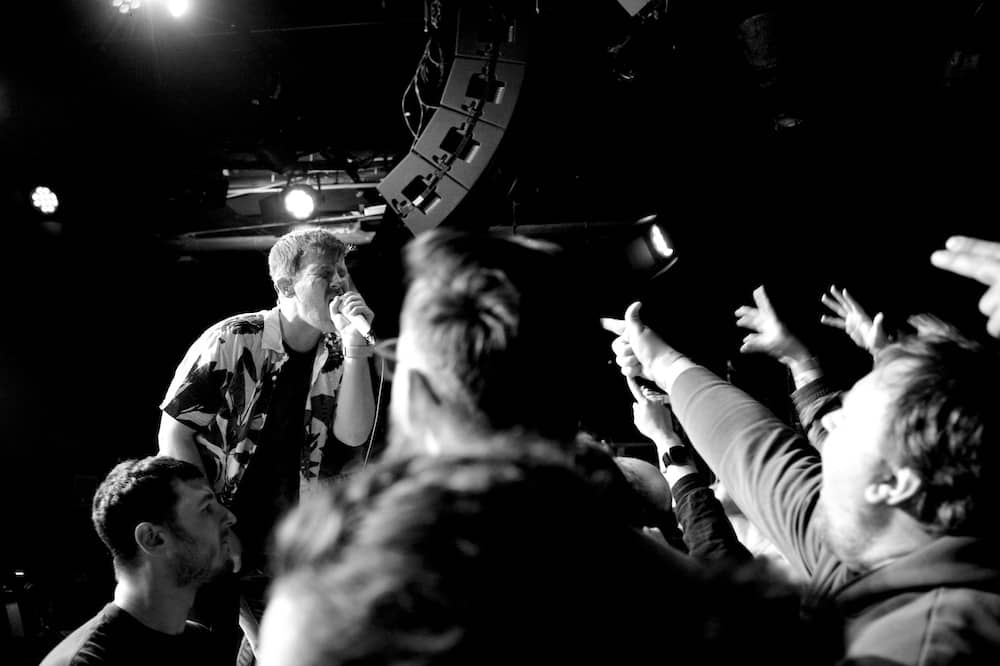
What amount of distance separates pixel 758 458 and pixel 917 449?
33 centimetres

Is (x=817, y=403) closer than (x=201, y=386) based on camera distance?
Yes

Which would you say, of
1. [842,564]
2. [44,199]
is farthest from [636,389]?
[44,199]

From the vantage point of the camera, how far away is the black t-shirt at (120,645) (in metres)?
1.92

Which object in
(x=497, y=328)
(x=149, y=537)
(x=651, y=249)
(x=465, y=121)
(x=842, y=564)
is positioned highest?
(x=465, y=121)

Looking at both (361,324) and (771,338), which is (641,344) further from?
(361,324)

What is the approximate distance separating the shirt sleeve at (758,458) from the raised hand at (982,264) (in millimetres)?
419

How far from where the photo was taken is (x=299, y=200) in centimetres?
515

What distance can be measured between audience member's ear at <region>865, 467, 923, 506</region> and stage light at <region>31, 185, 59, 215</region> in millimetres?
5333

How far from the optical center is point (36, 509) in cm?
553

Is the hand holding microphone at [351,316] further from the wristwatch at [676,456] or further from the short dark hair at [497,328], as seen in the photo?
the short dark hair at [497,328]

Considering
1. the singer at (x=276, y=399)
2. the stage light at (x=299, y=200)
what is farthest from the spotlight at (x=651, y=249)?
the singer at (x=276, y=399)

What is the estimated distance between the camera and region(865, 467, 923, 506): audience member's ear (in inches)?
45.4

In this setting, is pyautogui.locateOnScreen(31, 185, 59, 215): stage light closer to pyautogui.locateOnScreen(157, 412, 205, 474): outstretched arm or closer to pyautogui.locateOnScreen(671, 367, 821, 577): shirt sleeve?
pyautogui.locateOnScreen(157, 412, 205, 474): outstretched arm

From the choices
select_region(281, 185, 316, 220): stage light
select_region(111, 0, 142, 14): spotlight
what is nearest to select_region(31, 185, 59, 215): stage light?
select_region(281, 185, 316, 220): stage light
